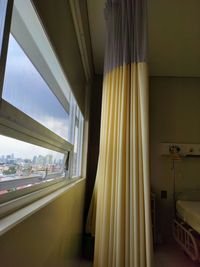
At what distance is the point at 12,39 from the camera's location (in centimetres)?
82

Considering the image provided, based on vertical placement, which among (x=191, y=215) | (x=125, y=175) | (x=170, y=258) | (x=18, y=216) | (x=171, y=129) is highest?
(x=171, y=129)

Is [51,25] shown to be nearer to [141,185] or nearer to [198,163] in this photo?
[141,185]

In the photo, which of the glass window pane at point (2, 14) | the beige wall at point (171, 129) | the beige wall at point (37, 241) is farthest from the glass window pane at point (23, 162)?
the beige wall at point (171, 129)

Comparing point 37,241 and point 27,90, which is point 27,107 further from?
point 37,241

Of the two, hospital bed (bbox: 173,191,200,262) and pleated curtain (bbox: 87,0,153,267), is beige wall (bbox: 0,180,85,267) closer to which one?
pleated curtain (bbox: 87,0,153,267)

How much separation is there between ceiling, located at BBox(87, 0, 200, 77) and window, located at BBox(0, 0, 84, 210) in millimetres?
1334

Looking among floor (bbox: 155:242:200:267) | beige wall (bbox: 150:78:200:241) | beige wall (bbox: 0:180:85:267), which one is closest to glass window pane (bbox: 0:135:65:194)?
beige wall (bbox: 0:180:85:267)

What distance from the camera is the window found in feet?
2.44

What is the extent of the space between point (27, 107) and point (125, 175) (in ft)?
2.82

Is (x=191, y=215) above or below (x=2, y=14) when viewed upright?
below

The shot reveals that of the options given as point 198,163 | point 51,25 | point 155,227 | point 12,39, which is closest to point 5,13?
point 12,39

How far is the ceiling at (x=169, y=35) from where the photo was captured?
2139mm

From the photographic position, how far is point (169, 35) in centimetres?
254

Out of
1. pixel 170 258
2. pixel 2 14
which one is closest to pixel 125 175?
pixel 2 14
